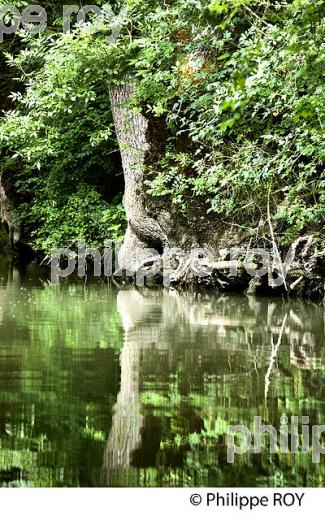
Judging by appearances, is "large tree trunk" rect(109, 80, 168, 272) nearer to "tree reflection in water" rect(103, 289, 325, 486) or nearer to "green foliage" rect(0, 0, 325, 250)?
"green foliage" rect(0, 0, 325, 250)

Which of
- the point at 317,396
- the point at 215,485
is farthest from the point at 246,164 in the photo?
the point at 215,485

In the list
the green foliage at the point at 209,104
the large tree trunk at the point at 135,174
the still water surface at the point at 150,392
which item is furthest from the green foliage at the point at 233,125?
the still water surface at the point at 150,392

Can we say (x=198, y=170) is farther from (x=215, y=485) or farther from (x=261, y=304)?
(x=215, y=485)

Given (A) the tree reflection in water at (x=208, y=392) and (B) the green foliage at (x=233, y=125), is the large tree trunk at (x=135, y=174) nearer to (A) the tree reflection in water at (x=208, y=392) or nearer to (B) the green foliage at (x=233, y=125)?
(B) the green foliage at (x=233, y=125)

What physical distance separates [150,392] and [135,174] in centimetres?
1033

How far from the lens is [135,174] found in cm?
1527

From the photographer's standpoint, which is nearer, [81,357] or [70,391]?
[70,391]

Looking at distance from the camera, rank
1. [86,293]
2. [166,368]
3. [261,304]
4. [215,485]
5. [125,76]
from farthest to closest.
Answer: [125,76], [86,293], [261,304], [166,368], [215,485]

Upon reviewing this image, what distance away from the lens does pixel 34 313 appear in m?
9.67

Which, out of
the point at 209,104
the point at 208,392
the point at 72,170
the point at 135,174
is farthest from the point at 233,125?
the point at 72,170

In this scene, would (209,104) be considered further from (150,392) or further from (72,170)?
(72,170)

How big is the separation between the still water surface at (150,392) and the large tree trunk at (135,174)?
5.22m

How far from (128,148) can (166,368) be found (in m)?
9.38

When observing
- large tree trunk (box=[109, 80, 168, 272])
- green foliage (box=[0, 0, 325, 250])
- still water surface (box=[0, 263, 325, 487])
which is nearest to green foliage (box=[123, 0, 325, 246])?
green foliage (box=[0, 0, 325, 250])
